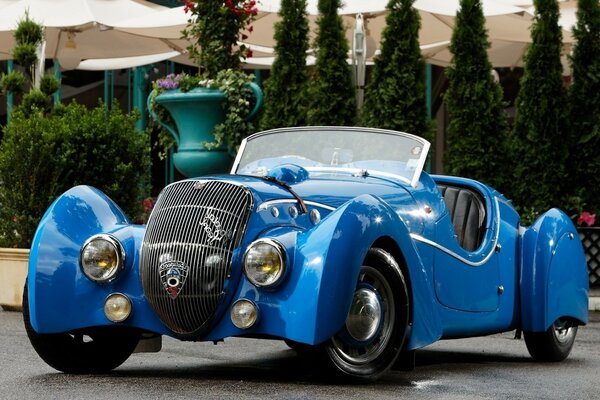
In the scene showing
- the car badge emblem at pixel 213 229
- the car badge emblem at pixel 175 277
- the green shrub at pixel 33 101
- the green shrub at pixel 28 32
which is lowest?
the car badge emblem at pixel 175 277

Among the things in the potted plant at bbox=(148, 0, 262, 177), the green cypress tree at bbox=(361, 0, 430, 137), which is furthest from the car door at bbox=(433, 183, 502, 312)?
the potted plant at bbox=(148, 0, 262, 177)

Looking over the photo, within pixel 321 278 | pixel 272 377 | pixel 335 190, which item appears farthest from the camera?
pixel 335 190

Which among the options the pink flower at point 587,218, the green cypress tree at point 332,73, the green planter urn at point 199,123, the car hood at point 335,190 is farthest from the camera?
the green cypress tree at point 332,73

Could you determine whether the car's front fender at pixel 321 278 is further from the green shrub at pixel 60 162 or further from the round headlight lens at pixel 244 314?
the green shrub at pixel 60 162

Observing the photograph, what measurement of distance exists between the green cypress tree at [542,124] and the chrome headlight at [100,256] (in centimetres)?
673

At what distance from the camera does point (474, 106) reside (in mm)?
12531

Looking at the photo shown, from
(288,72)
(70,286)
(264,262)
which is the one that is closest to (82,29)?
(288,72)

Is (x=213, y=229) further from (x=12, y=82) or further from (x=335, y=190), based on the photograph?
(x=12, y=82)

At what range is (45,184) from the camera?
10984 millimetres

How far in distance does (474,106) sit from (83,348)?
6.82m

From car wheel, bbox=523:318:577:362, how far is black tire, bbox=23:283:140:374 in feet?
8.25

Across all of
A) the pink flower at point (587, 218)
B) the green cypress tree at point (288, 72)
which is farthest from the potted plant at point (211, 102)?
the pink flower at point (587, 218)

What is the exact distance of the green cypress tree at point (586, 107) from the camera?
40.4 ft

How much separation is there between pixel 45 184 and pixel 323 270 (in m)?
5.76
